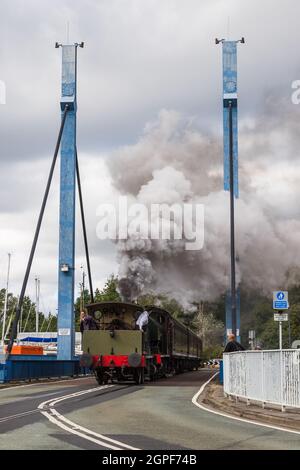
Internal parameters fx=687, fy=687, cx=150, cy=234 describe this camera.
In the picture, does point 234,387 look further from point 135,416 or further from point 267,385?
point 135,416

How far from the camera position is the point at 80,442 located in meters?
9.73

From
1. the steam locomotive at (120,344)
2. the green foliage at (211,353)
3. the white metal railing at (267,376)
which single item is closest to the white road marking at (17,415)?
the white metal railing at (267,376)

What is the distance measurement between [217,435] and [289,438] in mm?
1093

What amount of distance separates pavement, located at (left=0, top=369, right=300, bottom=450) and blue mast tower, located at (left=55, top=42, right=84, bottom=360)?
2252cm

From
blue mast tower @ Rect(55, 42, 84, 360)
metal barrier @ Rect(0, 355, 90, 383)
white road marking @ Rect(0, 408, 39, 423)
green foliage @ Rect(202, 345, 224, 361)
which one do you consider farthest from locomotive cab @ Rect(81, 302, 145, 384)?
green foliage @ Rect(202, 345, 224, 361)

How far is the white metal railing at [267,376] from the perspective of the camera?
1362 cm

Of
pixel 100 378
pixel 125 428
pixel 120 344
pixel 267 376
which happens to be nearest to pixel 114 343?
pixel 120 344

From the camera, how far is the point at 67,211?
42188 millimetres

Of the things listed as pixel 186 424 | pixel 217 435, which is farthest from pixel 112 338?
pixel 217 435

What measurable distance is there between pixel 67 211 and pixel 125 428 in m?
31.2

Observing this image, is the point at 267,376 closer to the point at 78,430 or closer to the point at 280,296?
the point at 78,430

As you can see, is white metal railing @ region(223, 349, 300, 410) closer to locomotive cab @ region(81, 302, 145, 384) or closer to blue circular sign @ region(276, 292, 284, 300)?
blue circular sign @ region(276, 292, 284, 300)

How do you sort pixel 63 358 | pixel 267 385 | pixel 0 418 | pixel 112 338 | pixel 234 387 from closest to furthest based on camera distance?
1. pixel 0 418
2. pixel 267 385
3. pixel 234 387
4. pixel 112 338
5. pixel 63 358
